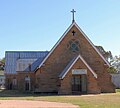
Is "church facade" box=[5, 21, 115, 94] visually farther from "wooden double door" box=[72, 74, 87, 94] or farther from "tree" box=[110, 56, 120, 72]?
"tree" box=[110, 56, 120, 72]

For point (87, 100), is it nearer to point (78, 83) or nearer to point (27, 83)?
point (78, 83)

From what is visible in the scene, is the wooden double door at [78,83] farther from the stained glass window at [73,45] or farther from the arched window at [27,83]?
the arched window at [27,83]

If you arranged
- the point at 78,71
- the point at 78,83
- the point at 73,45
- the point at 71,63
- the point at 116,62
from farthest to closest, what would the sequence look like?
the point at 116,62 → the point at 73,45 → the point at 78,83 → the point at 71,63 → the point at 78,71

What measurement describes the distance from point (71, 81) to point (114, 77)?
27173 millimetres

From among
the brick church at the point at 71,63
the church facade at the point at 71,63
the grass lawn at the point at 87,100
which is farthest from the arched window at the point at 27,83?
the grass lawn at the point at 87,100

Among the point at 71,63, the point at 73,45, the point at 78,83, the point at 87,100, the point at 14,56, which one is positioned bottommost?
the point at 87,100

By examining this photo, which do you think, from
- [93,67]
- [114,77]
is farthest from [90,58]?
[114,77]

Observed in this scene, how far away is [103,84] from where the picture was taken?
5056 cm

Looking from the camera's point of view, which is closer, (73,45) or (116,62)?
(73,45)

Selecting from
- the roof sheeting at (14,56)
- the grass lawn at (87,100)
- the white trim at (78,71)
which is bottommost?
the grass lawn at (87,100)

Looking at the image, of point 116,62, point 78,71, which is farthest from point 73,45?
point 116,62

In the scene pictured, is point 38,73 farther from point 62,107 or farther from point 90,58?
point 62,107

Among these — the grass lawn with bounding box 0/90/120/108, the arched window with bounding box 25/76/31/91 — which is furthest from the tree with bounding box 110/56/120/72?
the grass lawn with bounding box 0/90/120/108

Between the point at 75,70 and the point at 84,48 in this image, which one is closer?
the point at 75,70
